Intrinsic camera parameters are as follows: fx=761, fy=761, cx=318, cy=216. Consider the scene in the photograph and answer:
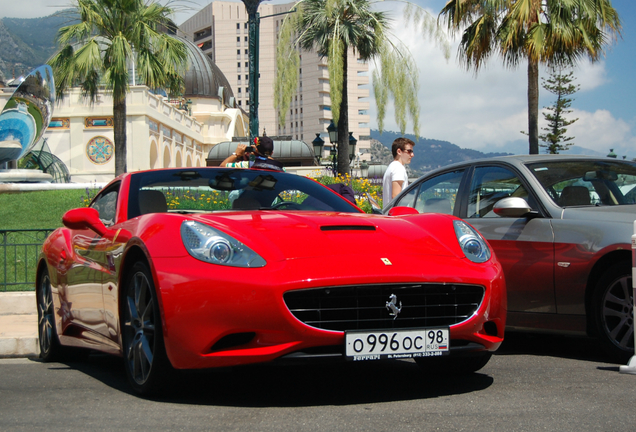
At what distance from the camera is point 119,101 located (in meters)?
24.3

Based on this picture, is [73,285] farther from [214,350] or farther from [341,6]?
[341,6]

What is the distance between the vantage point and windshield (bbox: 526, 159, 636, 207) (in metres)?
5.75

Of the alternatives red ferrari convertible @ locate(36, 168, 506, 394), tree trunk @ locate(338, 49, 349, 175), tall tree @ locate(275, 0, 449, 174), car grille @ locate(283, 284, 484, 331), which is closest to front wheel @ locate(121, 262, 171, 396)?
red ferrari convertible @ locate(36, 168, 506, 394)

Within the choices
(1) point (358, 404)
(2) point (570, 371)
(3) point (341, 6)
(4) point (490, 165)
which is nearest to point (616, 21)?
(3) point (341, 6)

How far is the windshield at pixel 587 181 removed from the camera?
5750 millimetres

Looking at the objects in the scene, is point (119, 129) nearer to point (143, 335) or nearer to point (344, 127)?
point (344, 127)

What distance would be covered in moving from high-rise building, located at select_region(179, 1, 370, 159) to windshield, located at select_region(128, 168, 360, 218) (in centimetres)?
12393

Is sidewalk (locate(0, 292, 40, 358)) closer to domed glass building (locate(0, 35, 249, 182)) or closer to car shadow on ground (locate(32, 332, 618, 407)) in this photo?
car shadow on ground (locate(32, 332, 618, 407))

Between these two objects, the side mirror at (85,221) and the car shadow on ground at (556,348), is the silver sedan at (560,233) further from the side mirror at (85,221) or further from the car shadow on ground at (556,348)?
the side mirror at (85,221)

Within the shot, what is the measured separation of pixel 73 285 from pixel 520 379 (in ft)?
9.72

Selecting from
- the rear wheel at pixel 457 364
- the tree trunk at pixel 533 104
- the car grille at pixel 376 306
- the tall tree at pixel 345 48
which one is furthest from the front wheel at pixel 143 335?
the tree trunk at pixel 533 104

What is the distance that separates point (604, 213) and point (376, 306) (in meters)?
2.40

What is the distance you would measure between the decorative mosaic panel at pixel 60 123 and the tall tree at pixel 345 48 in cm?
2968

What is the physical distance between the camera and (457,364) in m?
4.51
